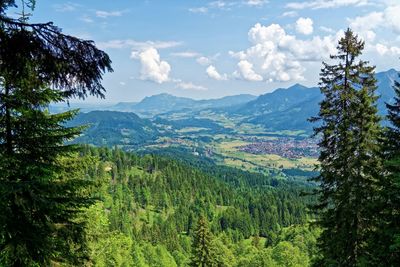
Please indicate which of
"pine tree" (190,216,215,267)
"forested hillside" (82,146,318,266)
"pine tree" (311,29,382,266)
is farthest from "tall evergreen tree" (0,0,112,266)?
"forested hillside" (82,146,318,266)

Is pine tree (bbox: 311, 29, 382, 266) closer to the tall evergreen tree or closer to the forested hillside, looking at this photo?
the tall evergreen tree

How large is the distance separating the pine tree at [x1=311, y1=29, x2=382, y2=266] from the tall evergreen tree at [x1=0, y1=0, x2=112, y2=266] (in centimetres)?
1474

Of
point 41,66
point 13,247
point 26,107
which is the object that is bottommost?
point 13,247

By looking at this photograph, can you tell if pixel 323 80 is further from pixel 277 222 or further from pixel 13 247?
pixel 277 222

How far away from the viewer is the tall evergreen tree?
735cm

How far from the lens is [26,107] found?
12.7 m

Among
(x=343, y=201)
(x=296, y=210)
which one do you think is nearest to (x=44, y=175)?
(x=343, y=201)

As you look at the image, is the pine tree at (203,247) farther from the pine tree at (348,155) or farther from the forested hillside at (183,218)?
the forested hillside at (183,218)

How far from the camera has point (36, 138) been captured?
13695mm

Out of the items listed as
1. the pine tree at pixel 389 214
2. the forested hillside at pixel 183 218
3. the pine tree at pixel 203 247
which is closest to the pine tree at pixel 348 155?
the pine tree at pixel 389 214

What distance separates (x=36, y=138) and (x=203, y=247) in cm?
3336

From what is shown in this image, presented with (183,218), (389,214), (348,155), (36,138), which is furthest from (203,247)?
(183,218)

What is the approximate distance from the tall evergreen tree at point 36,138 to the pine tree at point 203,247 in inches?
1129

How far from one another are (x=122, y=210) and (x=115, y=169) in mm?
37167
